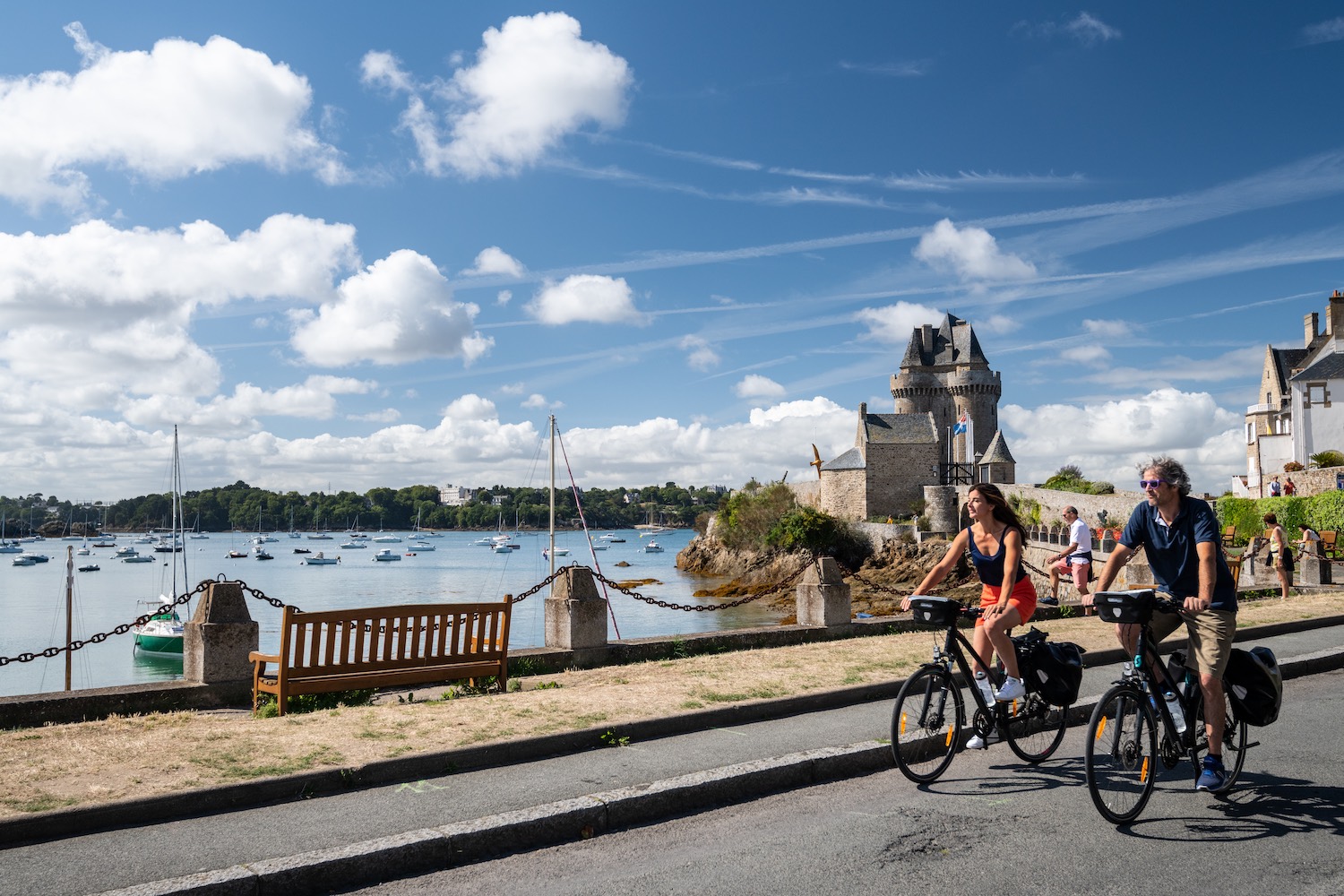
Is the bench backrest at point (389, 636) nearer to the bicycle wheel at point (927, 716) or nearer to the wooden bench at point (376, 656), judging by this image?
the wooden bench at point (376, 656)

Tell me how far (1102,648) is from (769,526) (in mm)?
57879

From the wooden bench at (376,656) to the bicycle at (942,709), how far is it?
3707 mm

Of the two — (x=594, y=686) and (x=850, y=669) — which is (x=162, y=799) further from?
(x=850, y=669)

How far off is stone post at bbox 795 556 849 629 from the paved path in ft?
18.3

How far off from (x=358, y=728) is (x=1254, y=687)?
5731 millimetres

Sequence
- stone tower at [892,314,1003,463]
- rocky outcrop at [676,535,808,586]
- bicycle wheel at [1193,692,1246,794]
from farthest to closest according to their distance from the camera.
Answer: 1. stone tower at [892,314,1003,463]
2. rocky outcrop at [676,535,808,586]
3. bicycle wheel at [1193,692,1246,794]

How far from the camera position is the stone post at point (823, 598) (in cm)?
1241

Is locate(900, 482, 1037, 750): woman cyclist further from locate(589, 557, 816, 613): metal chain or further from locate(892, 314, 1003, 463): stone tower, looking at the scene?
locate(892, 314, 1003, 463): stone tower

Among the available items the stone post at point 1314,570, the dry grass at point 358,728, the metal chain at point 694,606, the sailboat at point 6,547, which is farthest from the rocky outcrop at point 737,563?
the sailboat at point 6,547

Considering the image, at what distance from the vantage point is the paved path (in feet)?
14.2

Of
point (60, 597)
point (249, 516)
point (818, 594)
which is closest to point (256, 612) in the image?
point (60, 597)

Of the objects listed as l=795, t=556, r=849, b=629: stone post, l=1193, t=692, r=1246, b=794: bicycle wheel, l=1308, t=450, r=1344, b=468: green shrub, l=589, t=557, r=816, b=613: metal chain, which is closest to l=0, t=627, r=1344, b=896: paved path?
l=1193, t=692, r=1246, b=794: bicycle wheel

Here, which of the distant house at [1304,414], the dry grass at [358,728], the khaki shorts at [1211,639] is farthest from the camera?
the distant house at [1304,414]

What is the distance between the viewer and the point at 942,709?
5.84 m
